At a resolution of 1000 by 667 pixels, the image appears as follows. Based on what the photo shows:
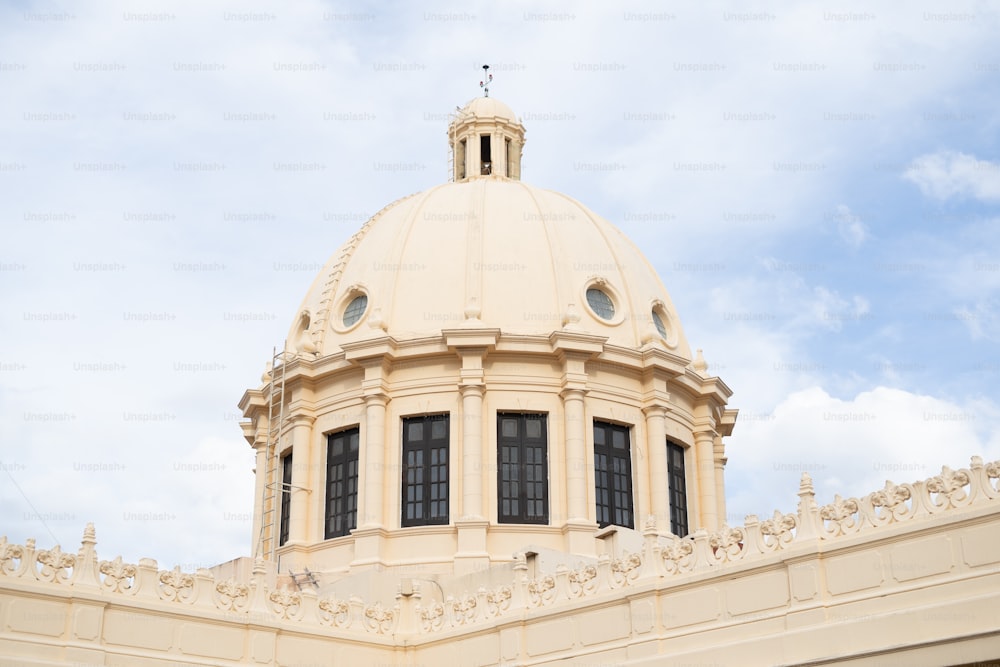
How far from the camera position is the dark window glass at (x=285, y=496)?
136ft

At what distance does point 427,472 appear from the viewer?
1544 inches

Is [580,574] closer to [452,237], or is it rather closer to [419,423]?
[419,423]

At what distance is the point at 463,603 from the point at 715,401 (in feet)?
51.4

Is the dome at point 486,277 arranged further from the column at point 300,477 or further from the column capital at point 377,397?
the column at point 300,477

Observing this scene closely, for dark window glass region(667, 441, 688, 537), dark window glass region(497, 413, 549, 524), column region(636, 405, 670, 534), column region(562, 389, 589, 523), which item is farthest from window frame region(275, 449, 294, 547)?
dark window glass region(667, 441, 688, 537)

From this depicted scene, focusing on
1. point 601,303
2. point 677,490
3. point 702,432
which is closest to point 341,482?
point 601,303

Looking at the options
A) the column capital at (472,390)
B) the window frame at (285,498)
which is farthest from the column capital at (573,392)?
the window frame at (285,498)

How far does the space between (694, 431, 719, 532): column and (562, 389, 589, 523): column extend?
5626mm

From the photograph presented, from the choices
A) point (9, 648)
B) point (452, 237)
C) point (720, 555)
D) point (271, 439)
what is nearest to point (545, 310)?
point (452, 237)

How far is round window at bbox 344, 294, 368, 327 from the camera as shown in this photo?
1668 inches

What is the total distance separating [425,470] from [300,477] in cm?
429

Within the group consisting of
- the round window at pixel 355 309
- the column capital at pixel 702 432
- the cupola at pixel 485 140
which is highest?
the cupola at pixel 485 140

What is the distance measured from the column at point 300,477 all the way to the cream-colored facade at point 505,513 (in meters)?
0.09

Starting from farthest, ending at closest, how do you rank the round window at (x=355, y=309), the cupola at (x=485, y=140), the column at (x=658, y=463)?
1. the cupola at (x=485, y=140)
2. the round window at (x=355, y=309)
3. the column at (x=658, y=463)
